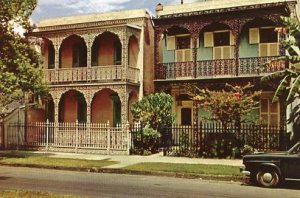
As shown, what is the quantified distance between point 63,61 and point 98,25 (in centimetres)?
499

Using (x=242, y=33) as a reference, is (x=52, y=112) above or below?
below

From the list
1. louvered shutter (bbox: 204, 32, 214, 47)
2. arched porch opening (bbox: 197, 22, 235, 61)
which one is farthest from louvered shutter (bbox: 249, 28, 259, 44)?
louvered shutter (bbox: 204, 32, 214, 47)

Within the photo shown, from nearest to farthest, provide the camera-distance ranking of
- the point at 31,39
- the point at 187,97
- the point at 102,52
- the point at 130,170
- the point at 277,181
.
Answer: the point at 277,181, the point at 130,170, the point at 31,39, the point at 187,97, the point at 102,52

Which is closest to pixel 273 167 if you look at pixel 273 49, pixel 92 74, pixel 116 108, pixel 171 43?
pixel 273 49

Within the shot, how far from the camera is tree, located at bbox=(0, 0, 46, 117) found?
840 inches

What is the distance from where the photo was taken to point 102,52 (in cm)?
2898

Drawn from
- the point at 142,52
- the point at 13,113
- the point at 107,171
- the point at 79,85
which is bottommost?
the point at 107,171

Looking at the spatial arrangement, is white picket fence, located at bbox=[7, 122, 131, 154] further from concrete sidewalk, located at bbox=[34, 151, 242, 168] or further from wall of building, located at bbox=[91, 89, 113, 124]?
wall of building, located at bbox=[91, 89, 113, 124]

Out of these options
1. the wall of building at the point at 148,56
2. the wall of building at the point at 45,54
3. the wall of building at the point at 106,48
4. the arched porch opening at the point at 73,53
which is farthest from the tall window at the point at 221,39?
the wall of building at the point at 45,54

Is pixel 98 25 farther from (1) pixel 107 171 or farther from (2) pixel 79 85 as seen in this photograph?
(1) pixel 107 171

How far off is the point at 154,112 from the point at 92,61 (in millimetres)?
7771

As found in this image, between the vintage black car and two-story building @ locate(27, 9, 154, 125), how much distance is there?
12.6m

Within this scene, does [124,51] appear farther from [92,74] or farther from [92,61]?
[92,61]

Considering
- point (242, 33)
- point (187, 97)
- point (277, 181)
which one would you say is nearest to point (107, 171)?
point (277, 181)
